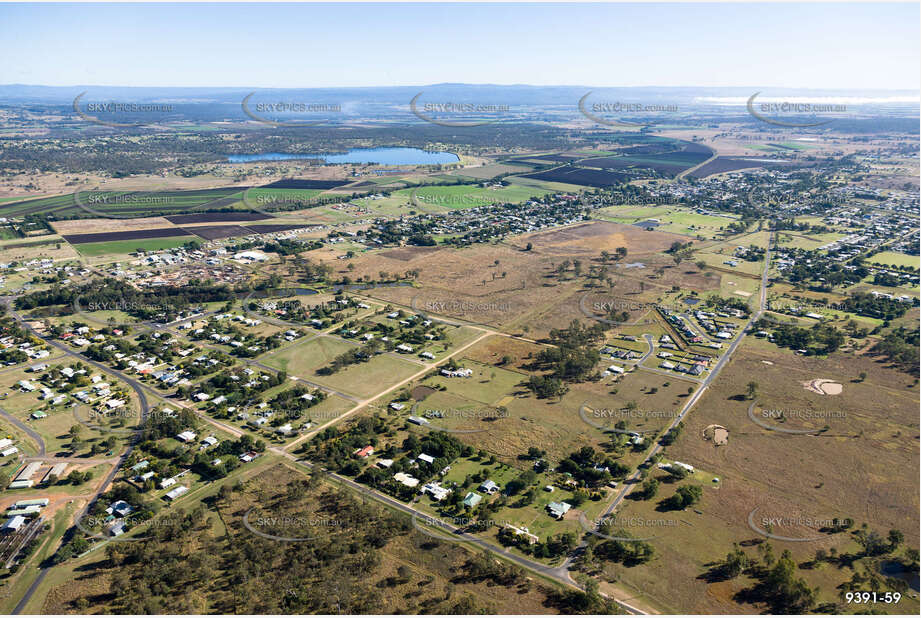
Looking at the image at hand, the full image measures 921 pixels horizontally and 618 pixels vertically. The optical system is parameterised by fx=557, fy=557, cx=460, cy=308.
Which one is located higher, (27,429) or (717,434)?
(27,429)

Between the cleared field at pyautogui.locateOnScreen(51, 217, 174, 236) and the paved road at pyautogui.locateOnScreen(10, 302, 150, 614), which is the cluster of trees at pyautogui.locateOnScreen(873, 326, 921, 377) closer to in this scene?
the paved road at pyautogui.locateOnScreen(10, 302, 150, 614)

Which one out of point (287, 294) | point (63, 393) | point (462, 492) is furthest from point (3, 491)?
point (287, 294)

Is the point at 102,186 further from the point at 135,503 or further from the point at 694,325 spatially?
the point at 694,325

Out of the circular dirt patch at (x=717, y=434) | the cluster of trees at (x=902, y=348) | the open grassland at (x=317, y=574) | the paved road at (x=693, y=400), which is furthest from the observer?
the cluster of trees at (x=902, y=348)

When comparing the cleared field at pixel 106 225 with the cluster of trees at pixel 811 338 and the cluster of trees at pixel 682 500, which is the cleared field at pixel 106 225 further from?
the cluster of trees at pixel 811 338

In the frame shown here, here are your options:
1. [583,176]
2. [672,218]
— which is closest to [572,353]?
[672,218]

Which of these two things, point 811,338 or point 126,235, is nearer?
point 811,338

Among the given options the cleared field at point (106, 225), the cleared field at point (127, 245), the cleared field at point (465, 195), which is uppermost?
the cleared field at point (465, 195)

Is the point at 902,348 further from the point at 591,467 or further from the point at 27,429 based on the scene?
the point at 27,429

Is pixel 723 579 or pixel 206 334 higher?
pixel 206 334

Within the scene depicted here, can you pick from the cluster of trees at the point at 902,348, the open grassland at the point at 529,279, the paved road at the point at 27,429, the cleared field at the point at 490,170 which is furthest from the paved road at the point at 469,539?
the cleared field at the point at 490,170

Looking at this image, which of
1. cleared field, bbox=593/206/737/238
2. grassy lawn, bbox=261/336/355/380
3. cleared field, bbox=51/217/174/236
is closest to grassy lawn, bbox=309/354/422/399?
grassy lawn, bbox=261/336/355/380
